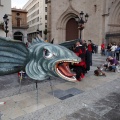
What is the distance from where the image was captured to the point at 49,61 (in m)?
3.77

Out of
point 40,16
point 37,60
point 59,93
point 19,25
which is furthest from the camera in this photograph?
point 40,16

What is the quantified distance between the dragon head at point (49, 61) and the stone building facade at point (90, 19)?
1758cm

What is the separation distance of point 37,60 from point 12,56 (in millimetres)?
591

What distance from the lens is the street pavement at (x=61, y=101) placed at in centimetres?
389

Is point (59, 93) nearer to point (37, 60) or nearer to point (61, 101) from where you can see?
point (61, 101)

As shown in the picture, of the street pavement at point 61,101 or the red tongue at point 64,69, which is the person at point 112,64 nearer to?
the street pavement at point 61,101

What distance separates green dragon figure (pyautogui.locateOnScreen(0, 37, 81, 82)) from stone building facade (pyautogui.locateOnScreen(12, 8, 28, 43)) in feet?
129

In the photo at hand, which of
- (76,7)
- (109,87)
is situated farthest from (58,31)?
(109,87)

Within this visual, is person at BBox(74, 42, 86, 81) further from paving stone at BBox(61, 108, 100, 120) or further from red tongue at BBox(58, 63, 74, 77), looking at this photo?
red tongue at BBox(58, 63, 74, 77)

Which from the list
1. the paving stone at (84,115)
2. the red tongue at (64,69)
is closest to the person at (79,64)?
the paving stone at (84,115)

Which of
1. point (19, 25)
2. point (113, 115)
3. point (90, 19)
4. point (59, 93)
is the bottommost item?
point (113, 115)

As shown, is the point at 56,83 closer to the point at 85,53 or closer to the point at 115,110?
the point at 85,53

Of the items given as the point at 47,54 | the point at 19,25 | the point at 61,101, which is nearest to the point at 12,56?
the point at 47,54

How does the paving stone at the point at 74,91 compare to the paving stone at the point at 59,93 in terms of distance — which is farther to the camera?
the paving stone at the point at 74,91
